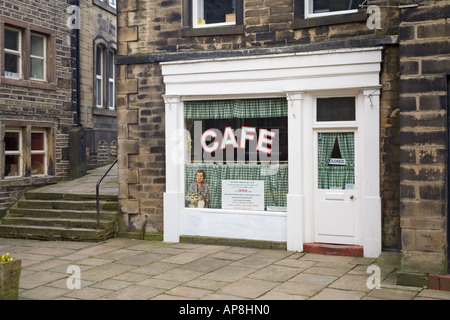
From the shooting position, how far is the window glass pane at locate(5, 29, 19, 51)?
12930mm

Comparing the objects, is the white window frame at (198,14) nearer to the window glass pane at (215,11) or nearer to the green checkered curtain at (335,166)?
the window glass pane at (215,11)

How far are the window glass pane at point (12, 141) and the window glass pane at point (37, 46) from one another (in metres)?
2.15

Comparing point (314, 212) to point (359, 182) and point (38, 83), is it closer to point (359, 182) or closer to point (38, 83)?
point (359, 182)

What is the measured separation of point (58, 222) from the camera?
11.5 metres

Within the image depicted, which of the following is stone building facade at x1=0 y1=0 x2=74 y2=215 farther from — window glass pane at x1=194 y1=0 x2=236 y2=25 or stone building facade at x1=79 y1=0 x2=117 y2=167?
window glass pane at x1=194 y1=0 x2=236 y2=25

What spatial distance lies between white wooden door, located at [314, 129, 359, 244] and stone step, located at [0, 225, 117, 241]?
13.9ft

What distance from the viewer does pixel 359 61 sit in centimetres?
914

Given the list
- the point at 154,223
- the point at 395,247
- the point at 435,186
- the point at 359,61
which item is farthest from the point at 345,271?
the point at 154,223

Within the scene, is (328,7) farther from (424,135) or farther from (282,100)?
(424,135)

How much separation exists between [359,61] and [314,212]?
2727mm

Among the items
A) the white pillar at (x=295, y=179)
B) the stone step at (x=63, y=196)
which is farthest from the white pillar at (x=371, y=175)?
the stone step at (x=63, y=196)

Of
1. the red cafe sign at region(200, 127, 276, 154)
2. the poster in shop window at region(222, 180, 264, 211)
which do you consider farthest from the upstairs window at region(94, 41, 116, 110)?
the poster in shop window at region(222, 180, 264, 211)

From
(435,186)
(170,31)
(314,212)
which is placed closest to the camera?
(435,186)

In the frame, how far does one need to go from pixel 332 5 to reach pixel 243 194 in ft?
12.4
